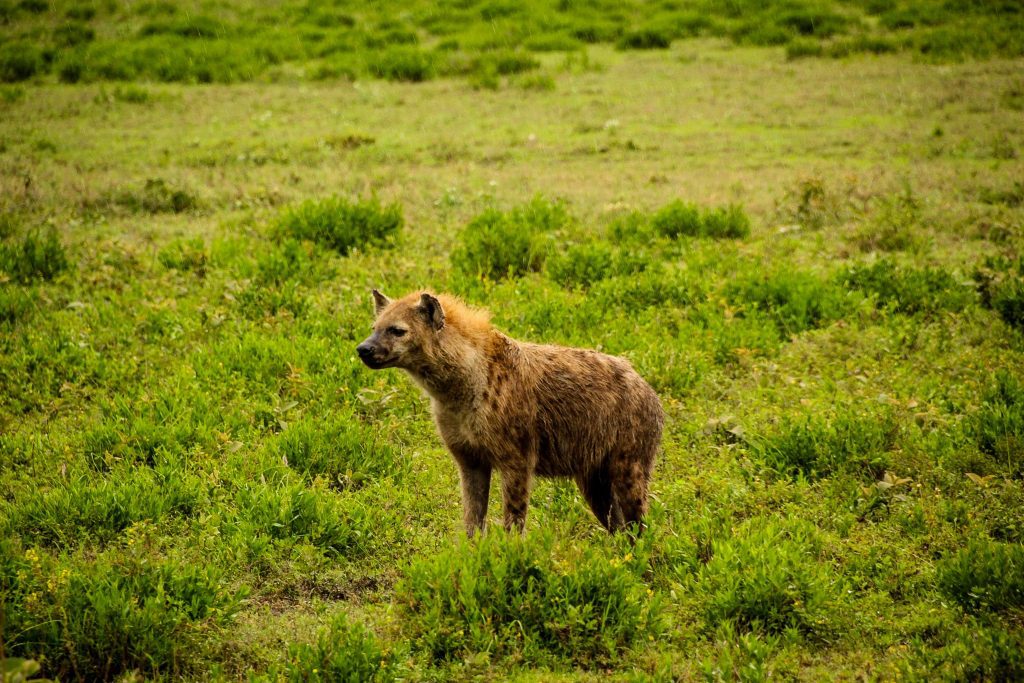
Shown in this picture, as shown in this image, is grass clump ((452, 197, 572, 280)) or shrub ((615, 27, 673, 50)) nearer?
grass clump ((452, 197, 572, 280))

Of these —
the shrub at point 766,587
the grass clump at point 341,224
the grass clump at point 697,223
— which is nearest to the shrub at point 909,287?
the grass clump at point 697,223

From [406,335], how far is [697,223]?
571cm

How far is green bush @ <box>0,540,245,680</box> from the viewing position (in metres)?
4.04

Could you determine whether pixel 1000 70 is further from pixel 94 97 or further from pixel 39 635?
pixel 39 635

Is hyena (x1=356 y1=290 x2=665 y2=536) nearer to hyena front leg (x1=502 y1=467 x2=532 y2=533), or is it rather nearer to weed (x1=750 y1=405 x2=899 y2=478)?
hyena front leg (x1=502 y1=467 x2=532 y2=533)

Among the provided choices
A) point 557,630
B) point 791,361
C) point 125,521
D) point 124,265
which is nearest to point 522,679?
point 557,630

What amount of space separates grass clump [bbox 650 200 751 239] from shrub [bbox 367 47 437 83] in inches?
344

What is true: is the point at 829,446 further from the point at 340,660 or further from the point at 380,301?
the point at 340,660

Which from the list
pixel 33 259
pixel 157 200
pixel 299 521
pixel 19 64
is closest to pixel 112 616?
pixel 299 521

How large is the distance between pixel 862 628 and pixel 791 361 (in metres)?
3.25

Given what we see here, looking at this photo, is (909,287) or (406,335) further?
(909,287)

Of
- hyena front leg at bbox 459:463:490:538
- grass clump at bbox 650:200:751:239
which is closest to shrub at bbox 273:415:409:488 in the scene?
hyena front leg at bbox 459:463:490:538

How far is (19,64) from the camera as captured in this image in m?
16.7

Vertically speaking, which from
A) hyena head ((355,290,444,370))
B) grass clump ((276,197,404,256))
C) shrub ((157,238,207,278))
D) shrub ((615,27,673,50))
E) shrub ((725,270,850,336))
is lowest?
shrub ((725,270,850,336))
